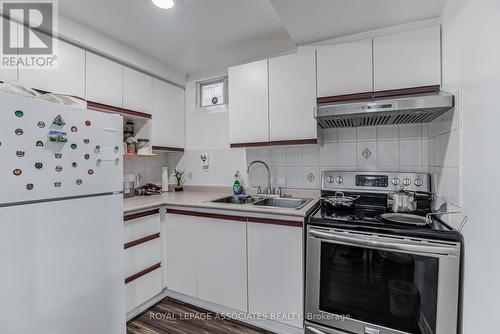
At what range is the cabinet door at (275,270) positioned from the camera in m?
1.52

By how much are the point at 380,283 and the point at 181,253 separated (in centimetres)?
148

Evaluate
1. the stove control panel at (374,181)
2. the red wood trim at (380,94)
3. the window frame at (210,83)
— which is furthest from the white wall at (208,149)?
the red wood trim at (380,94)

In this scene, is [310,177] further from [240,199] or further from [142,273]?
[142,273]

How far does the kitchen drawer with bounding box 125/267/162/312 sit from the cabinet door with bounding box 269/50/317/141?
154cm

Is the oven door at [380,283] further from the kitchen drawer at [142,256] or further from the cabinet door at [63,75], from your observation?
the cabinet door at [63,75]

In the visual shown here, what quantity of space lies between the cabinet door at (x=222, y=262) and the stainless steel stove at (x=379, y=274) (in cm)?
50

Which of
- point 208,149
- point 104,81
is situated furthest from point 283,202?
point 104,81

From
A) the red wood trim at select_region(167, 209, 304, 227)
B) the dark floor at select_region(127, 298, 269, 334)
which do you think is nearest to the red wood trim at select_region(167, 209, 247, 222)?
the red wood trim at select_region(167, 209, 304, 227)

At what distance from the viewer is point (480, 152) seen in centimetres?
97

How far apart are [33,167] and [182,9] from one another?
1.36 metres

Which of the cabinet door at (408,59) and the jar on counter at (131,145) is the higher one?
the cabinet door at (408,59)

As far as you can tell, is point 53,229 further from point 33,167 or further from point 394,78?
point 394,78

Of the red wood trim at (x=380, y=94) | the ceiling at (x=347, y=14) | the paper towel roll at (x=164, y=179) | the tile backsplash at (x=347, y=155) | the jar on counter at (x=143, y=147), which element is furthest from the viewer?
the paper towel roll at (x=164, y=179)

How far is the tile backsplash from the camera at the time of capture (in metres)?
1.79
